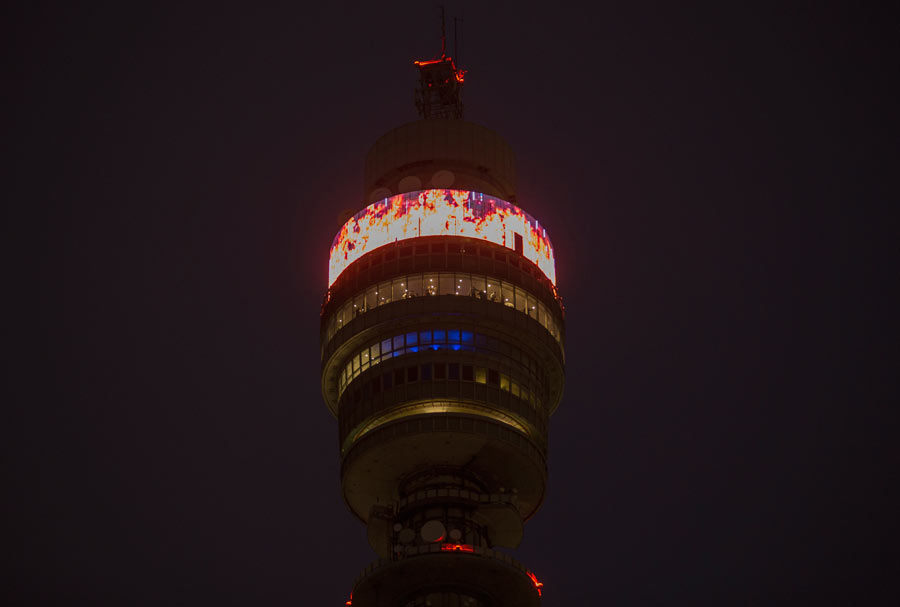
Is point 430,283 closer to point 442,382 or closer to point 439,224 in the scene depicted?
point 439,224

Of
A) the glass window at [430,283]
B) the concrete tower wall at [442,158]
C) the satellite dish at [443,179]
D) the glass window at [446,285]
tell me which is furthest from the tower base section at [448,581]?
the concrete tower wall at [442,158]

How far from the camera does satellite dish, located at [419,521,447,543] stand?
4545 inches

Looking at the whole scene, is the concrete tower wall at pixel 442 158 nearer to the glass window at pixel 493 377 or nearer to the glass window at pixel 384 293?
the glass window at pixel 384 293

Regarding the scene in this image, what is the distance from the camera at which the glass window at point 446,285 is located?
123750mm

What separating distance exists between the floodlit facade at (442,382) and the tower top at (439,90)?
63.4 feet

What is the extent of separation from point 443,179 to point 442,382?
71.4 ft

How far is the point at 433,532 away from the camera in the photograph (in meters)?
116

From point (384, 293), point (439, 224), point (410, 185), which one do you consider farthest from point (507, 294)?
point (410, 185)

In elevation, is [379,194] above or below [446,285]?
above

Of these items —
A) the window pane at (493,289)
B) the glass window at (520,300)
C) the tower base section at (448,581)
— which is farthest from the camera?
the glass window at (520,300)

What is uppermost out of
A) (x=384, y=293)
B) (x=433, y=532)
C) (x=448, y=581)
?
(x=384, y=293)

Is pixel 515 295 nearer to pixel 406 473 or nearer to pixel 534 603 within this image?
pixel 406 473

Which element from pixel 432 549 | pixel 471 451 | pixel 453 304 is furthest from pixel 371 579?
pixel 453 304

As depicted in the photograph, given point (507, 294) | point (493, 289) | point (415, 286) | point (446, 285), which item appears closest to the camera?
point (446, 285)
